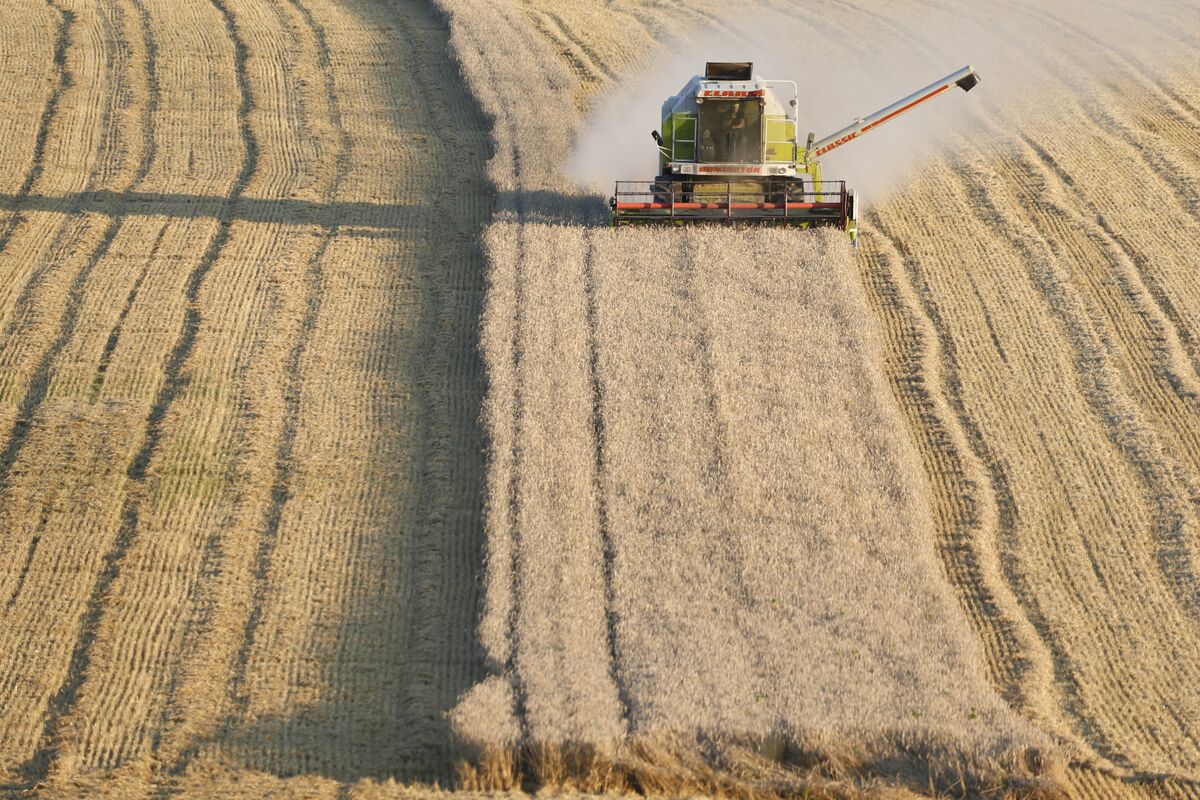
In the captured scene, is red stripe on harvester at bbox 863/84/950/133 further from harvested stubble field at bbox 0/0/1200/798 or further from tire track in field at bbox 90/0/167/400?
Answer: tire track in field at bbox 90/0/167/400

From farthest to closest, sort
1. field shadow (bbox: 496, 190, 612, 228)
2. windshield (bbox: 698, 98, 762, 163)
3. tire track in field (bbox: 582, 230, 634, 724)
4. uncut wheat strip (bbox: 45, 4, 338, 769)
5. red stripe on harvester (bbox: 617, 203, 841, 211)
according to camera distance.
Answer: field shadow (bbox: 496, 190, 612, 228) → windshield (bbox: 698, 98, 762, 163) → red stripe on harvester (bbox: 617, 203, 841, 211) → uncut wheat strip (bbox: 45, 4, 338, 769) → tire track in field (bbox: 582, 230, 634, 724)

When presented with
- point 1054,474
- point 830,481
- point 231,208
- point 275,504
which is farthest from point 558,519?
point 231,208

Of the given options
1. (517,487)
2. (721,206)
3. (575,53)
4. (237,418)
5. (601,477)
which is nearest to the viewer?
(517,487)

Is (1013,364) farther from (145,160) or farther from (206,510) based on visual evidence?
(145,160)

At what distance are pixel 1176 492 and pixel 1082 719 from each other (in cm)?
407

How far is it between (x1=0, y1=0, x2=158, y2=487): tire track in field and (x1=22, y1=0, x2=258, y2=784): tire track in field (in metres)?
0.84

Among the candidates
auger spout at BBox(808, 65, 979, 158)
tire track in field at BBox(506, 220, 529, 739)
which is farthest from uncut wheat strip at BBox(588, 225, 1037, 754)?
auger spout at BBox(808, 65, 979, 158)

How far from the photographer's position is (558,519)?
15.3 meters

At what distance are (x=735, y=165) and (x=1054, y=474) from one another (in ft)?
22.7

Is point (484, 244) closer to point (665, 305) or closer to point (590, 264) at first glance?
point (590, 264)

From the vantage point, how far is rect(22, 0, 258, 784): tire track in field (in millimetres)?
13016

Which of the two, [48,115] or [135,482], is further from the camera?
[48,115]

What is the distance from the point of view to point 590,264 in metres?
20.7

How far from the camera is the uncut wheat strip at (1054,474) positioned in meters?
14.9
